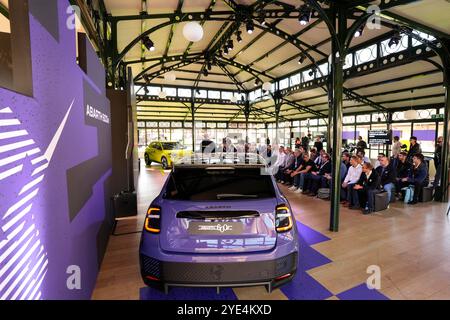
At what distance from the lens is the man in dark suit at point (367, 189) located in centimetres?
476

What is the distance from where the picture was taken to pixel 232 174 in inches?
85.1

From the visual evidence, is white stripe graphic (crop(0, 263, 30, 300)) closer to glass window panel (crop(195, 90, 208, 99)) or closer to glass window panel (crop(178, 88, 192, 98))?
glass window panel (crop(178, 88, 192, 98))

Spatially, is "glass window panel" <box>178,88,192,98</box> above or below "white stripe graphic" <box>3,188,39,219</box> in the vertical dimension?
above

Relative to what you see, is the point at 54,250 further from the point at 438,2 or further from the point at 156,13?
the point at 156,13

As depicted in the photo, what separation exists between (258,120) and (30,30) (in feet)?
73.6

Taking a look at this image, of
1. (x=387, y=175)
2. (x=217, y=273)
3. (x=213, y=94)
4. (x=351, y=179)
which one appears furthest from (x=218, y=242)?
(x=213, y=94)

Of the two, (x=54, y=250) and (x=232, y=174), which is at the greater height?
(x=232, y=174)

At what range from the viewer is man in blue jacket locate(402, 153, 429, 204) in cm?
550

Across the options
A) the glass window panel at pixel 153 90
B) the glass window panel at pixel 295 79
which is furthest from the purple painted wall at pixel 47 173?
the glass window panel at pixel 153 90

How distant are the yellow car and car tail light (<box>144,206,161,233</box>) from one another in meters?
9.92

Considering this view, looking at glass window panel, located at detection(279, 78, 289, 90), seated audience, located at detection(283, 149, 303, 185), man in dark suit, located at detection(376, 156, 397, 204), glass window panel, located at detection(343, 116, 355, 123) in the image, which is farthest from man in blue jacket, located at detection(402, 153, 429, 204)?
glass window panel, located at detection(343, 116, 355, 123)

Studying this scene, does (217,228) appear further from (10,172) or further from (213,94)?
(213,94)

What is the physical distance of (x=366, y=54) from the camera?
8359mm

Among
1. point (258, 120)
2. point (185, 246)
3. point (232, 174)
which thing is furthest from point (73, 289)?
point (258, 120)
